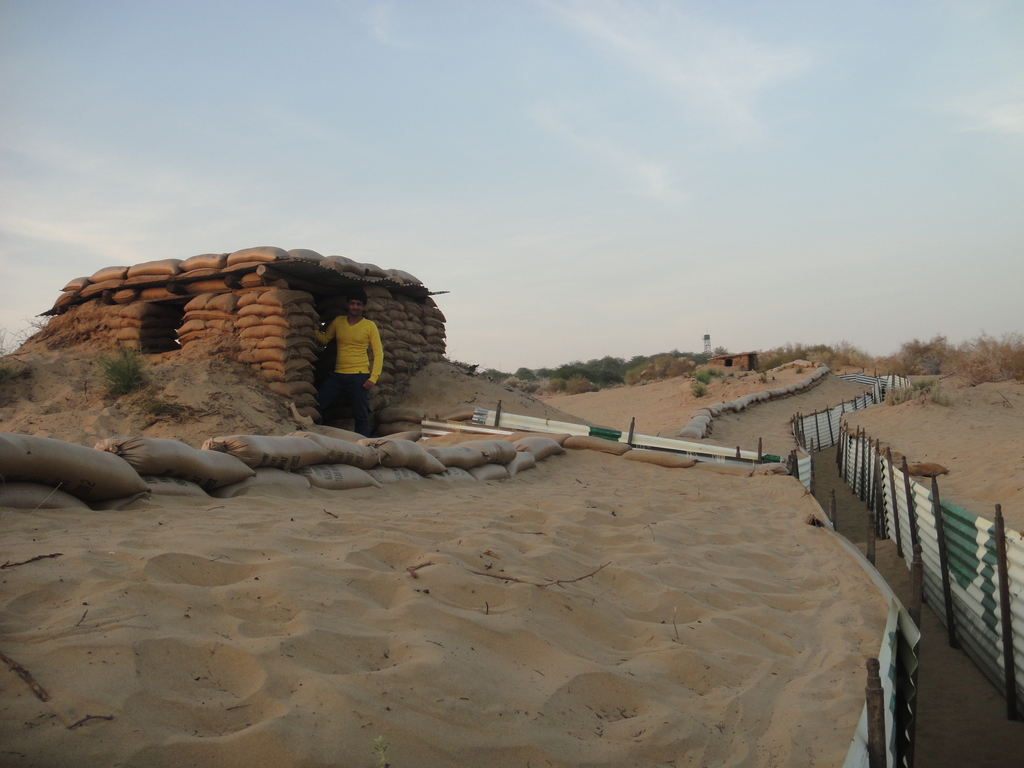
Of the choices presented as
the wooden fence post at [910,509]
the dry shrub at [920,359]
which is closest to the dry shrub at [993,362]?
the dry shrub at [920,359]

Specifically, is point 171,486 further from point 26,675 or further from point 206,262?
point 206,262

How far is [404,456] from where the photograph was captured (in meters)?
4.52

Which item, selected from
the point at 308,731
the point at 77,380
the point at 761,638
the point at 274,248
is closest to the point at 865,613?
the point at 761,638

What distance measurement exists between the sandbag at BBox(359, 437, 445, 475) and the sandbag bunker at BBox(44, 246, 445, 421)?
301 cm

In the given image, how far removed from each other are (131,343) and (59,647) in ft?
23.7

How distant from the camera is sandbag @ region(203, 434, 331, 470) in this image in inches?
144

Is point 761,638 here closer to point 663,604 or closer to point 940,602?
point 663,604

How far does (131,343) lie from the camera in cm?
782

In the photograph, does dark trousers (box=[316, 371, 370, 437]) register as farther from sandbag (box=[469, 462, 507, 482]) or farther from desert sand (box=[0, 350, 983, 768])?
desert sand (box=[0, 350, 983, 768])

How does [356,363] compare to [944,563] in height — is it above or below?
above

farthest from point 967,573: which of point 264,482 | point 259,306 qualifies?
point 259,306

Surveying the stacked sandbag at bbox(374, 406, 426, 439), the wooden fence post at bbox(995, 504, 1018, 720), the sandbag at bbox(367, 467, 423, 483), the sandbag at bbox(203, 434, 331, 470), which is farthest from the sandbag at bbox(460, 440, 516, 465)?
the wooden fence post at bbox(995, 504, 1018, 720)

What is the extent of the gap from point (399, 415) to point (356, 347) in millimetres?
1168

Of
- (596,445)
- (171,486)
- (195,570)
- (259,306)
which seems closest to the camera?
(195,570)
